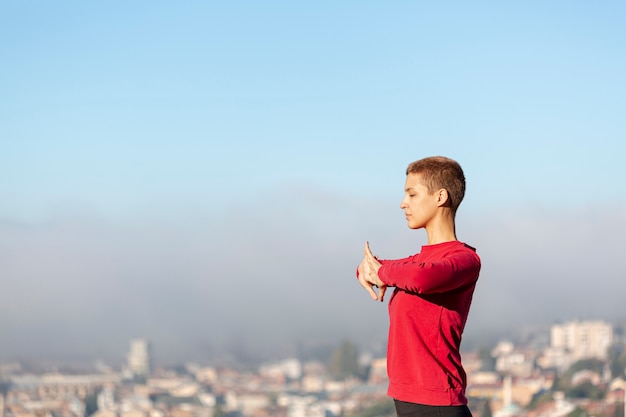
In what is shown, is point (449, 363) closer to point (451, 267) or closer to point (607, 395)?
point (451, 267)

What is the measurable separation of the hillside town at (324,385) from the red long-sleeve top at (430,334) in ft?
99.4

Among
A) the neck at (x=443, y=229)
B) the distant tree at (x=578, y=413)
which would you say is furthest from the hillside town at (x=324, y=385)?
the neck at (x=443, y=229)

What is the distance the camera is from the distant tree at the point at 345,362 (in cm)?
4906

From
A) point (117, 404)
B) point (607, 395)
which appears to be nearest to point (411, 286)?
point (607, 395)

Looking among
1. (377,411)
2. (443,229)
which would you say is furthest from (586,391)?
(443,229)

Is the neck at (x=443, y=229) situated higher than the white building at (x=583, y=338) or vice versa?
the white building at (x=583, y=338)

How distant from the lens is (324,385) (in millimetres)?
48094

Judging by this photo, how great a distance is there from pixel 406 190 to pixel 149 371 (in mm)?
52183

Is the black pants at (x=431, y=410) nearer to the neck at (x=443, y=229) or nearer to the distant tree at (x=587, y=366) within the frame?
the neck at (x=443, y=229)

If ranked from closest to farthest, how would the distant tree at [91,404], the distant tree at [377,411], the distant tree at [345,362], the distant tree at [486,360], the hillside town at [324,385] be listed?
the distant tree at [377,411], the hillside town at [324,385], the distant tree at [91,404], the distant tree at [486,360], the distant tree at [345,362]

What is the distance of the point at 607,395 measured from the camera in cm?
3569

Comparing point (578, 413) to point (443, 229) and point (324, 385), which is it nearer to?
point (324, 385)

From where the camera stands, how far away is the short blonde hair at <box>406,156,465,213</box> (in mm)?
1457

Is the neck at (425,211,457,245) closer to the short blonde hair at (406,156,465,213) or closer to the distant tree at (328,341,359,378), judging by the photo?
the short blonde hair at (406,156,465,213)
